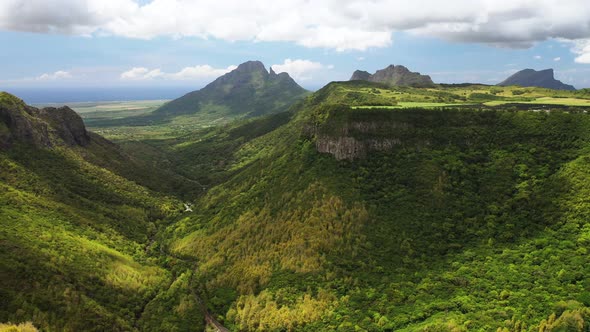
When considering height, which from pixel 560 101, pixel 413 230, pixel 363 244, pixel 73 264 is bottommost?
pixel 73 264

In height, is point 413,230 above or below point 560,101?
below

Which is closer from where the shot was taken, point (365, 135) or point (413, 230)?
point (413, 230)

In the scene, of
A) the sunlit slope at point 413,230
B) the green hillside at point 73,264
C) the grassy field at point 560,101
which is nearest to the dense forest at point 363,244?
the sunlit slope at point 413,230

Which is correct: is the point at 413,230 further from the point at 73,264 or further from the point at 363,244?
the point at 73,264

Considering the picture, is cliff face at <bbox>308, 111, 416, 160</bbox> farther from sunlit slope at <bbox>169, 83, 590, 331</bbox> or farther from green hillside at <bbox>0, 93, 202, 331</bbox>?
green hillside at <bbox>0, 93, 202, 331</bbox>

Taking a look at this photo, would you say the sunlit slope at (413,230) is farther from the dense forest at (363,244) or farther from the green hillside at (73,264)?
the green hillside at (73,264)

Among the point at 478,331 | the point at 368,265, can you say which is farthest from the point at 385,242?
the point at 478,331

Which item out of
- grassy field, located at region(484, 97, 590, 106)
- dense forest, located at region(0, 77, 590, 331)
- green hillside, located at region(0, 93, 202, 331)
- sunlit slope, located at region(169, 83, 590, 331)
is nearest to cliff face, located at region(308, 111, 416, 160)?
sunlit slope, located at region(169, 83, 590, 331)

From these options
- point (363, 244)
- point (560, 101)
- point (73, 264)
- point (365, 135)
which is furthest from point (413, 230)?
point (73, 264)

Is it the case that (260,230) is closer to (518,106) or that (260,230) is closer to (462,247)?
(462,247)
